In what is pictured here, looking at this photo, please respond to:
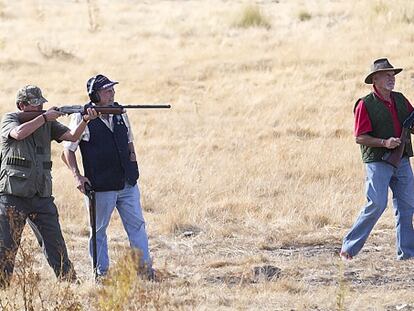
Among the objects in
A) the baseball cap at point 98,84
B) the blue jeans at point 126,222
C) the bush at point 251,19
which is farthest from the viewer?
the bush at point 251,19

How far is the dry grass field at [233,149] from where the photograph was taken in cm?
723

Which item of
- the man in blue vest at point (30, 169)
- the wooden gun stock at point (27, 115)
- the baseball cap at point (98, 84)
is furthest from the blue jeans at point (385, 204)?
the wooden gun stock at point (27, 115)

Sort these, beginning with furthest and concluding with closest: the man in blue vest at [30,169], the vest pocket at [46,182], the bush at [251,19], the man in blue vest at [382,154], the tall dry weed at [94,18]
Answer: the tall dry weed at [94,18]
the bush at [251,19]
the man in blue vest at [382,154]
the vest pocket at [46,182]
the man in blue vest at [30,169]

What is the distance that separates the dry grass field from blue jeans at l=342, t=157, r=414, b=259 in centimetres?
19

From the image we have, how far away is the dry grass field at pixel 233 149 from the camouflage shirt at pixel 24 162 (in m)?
0.46

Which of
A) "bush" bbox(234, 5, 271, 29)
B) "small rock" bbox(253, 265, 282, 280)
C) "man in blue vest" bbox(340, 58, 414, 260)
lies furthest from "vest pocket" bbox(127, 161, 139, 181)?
"bush" bbox(234, 5, 271, 29)

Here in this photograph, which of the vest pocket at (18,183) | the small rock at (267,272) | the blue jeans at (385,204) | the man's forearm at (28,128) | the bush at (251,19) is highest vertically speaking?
the man's forearm at (28,128)

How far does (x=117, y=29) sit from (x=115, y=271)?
78.9 feet

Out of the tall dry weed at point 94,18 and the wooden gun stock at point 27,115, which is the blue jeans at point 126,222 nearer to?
the wooden gun stock at point 27,115

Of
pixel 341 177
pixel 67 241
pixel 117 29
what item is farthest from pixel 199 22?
pixel 67 241

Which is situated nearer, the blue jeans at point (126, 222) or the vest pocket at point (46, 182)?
the vest pocket at point (46, 182)

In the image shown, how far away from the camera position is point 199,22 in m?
28.9

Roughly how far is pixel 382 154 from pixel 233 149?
232 inches

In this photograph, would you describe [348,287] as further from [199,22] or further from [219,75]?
[199,22]
